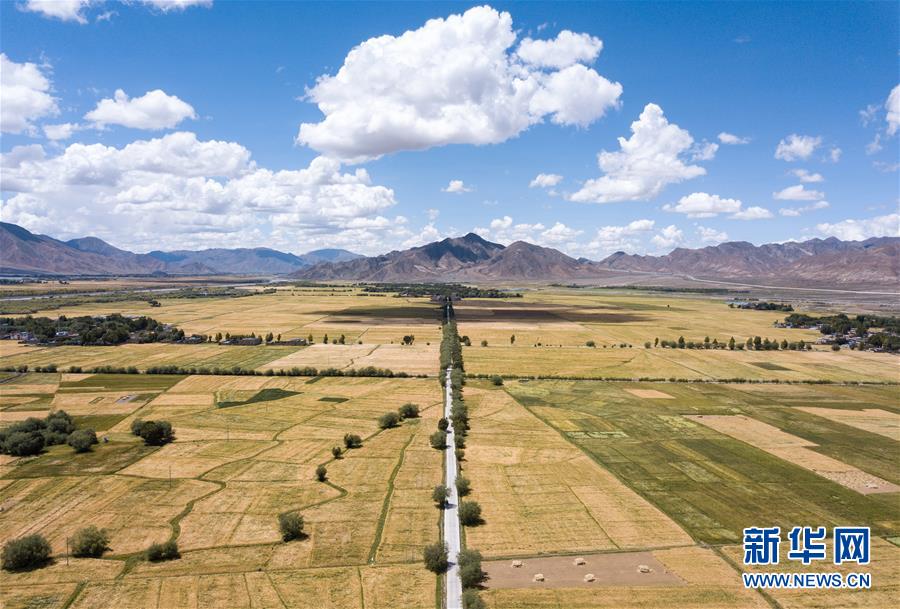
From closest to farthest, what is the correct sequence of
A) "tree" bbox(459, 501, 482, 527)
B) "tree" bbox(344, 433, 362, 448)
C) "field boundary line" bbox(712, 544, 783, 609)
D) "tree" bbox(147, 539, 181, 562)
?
"field boundary line" bbox(712, 544, 783, 609) → "tree" bbox(147, 539, 181, 562) → "tree" bbox(459, 501, 482, 527) → "tree" bbox(344, 433, 362, 448)

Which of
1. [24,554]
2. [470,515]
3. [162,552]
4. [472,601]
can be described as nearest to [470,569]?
[472,601]

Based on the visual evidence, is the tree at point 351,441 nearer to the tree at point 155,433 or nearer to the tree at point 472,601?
the tree at point 155,433

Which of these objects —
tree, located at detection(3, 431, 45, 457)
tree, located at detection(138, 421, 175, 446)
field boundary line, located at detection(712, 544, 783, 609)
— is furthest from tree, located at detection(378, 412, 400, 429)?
field boundary line, located at detection(712, 544, 783, 609)

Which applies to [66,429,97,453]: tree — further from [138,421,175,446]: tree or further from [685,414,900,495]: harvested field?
[685,414,900,495]: harvested field

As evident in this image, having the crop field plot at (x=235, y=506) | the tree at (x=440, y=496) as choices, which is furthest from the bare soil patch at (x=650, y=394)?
the tree at (x=440, y=496)

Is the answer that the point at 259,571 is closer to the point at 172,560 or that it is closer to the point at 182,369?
the point at 172,560

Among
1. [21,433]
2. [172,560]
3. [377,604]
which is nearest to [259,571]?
[172,560]

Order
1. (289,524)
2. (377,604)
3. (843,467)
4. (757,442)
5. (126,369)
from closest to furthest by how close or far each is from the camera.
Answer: (377,604), (289,524), (843,467), (757,442), (126,369)
